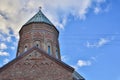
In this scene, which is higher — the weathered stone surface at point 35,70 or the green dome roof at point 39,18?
the green dome roof at point 39,18

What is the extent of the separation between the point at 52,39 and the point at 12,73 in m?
11.1

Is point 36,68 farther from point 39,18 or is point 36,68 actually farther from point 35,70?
point 39,18

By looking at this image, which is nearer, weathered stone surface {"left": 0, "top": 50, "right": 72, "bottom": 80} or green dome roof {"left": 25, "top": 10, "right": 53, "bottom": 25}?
weathered stone surface {"left": 0, "top": 50, "right": 72, "bottom": 80}

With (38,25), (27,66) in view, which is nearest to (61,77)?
(27,66)

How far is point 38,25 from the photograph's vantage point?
27578 millimetres

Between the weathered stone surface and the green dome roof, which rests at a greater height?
the green dome roof

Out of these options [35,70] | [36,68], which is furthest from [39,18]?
[35,70]

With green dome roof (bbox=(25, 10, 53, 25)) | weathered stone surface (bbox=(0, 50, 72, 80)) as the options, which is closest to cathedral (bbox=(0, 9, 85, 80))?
weathered stone surface (bbox=(0, 50, 72, 80))

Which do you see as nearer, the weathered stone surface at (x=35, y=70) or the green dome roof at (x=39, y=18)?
the weathered stone surface at (x=35, y=70)

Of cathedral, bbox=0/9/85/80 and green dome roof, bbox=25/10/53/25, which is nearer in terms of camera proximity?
cathedral, bbox=0/9/85/80

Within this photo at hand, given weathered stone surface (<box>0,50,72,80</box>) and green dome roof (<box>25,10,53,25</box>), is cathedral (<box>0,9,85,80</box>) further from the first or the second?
green dome roof (<box>25,10,53,25</box>)

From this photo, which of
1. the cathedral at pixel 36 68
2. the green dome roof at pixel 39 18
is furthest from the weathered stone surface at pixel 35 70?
the green dome roof at pixel 39 18

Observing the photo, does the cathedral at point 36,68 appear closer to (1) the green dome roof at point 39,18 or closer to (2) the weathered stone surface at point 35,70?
(2) the weathered stone surface at point 35,70

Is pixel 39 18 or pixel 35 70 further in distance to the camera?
pixel 39 18
